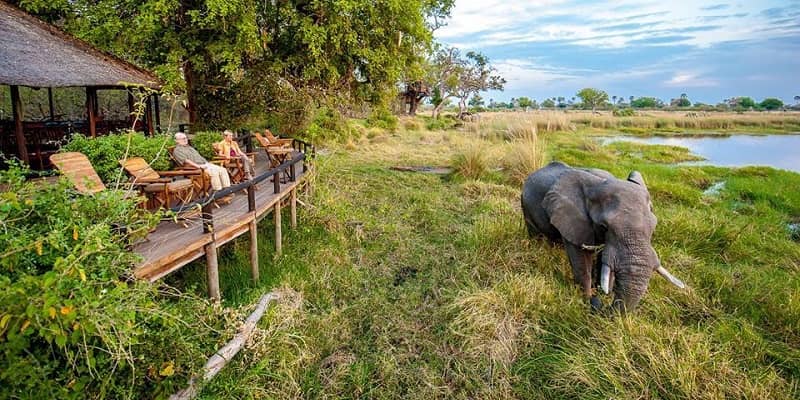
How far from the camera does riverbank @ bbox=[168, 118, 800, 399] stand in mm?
3818

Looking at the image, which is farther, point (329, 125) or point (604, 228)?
point (329, 125)

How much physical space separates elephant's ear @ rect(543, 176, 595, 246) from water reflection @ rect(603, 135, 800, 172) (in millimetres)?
13725

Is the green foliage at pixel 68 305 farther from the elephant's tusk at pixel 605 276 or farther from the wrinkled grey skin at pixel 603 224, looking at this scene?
the wrinkled grey skin at pixel 603 224

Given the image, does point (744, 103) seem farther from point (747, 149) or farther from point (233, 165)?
point (233, 165)

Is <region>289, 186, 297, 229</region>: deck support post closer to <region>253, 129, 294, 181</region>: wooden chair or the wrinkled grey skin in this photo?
<region>253, 129, 294, 181</region>: wooden chair

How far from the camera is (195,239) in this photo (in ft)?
14.5

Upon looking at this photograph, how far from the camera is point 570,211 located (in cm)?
513

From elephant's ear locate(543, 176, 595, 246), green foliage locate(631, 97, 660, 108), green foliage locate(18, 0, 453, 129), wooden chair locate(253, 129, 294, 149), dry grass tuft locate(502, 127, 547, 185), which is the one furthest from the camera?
green foliage locate(631, 97, 660, 108)

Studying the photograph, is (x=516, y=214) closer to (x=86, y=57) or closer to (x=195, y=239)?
(x=195, y=239)

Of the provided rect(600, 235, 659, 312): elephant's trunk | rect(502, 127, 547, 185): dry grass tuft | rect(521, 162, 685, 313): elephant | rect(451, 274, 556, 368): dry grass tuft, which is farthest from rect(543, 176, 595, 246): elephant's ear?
rect(502, 127, 547, 185): dry grass tuft

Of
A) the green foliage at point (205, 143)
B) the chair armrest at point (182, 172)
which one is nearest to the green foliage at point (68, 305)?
the chair armrest at point (182, 172)

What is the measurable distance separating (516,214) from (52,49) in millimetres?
8029

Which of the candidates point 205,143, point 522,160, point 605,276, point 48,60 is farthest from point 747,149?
point 48,60

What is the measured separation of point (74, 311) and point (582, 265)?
4.60 meters
